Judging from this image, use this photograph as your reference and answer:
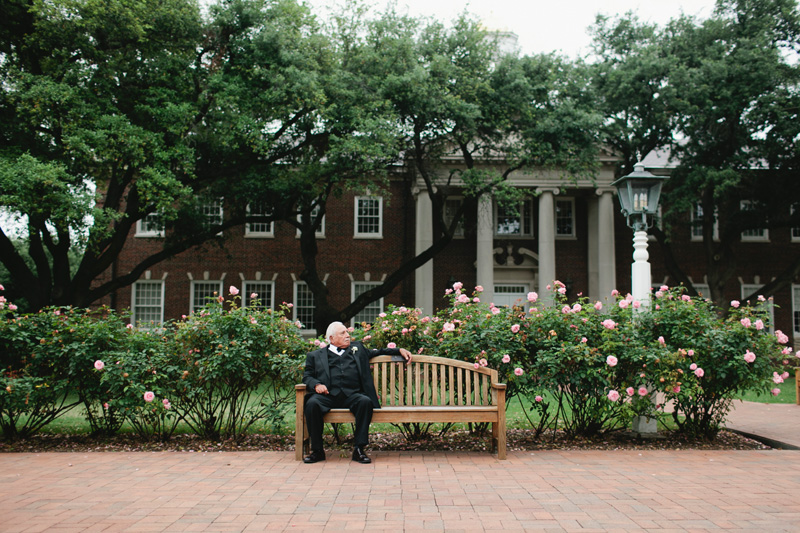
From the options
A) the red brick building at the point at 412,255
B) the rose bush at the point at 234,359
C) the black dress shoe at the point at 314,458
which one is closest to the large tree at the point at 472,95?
the red brick building at the point at 412,255

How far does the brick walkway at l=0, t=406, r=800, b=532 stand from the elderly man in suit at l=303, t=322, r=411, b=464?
0.31 m

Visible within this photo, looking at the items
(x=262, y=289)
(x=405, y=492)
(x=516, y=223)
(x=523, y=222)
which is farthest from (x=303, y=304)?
(x=405, y=492)

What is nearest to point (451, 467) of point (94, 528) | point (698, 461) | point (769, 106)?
point (698, 461)

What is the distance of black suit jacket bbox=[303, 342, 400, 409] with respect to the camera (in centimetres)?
659

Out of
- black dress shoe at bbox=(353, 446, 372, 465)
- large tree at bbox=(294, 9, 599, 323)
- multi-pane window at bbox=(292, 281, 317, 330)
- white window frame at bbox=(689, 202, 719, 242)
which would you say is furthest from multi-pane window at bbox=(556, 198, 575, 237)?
black dress shoe at bbox=(353, 446, 372, 465)

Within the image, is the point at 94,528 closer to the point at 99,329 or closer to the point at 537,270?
the point at 99,329

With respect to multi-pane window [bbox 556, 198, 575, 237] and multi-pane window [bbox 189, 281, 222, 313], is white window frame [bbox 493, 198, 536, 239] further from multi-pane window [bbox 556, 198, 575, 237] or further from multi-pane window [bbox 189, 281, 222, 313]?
multi-pane window [bbox 189, 281, 222, 313]

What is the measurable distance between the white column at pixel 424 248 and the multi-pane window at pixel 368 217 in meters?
2.02

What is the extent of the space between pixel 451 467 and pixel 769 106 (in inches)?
774

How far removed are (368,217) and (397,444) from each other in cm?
2029

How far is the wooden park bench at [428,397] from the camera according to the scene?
6.47 m

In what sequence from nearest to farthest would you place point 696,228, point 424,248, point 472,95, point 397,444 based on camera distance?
point 397,444
point 472,95
point 424,248
point 696,228

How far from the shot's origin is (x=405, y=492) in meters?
5.08

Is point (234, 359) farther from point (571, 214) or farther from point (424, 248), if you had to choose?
point (571, 214)
